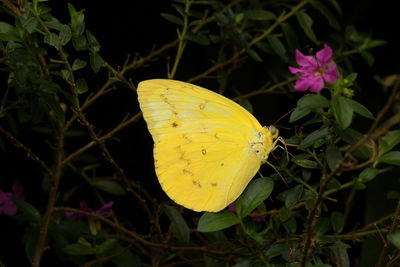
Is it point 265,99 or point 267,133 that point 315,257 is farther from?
point 265,99

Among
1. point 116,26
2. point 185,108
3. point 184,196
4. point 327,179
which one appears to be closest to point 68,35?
point 185,108

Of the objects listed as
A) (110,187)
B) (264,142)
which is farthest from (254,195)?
(110,187)

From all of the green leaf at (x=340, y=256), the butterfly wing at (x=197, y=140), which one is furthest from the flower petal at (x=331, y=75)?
the green leaf at (x=340, y=256)

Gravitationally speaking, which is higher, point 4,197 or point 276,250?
point 276,250

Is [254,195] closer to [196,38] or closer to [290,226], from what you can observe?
[290,226]

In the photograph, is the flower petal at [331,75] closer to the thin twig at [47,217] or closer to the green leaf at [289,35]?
the green leaf at [289,35]

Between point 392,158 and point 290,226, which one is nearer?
point 392,158

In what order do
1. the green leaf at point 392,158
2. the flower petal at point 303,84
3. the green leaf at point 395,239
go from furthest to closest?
the flower petal at point 303,84, the green leaf at point 392,158, the green leaf at point 395,239
